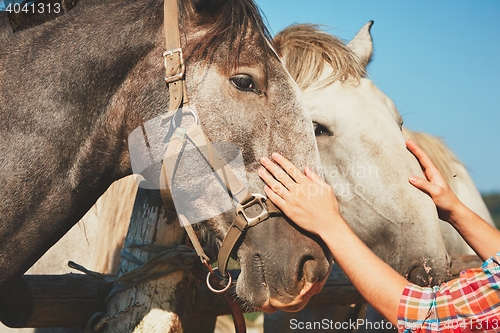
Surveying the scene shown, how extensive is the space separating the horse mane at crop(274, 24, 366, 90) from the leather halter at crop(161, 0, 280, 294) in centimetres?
128

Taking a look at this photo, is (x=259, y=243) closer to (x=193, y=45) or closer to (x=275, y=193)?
(x=275, y=193)

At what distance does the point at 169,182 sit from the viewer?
1885 millimetres

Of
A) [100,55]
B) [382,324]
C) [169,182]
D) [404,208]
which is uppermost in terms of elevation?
[100,55]

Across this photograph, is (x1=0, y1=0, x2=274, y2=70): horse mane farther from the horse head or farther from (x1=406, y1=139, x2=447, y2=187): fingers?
the horse head

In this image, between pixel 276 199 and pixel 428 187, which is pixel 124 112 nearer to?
pixel 276 199

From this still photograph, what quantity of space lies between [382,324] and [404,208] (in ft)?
4.75

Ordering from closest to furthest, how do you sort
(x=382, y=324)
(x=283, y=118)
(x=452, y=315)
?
(x=452, y=315) < (x=283, y=118) < (x=382, y=324)

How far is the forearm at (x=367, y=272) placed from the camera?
5.05 ft

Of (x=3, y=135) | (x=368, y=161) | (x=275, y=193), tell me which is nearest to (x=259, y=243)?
(x=275, y=193)

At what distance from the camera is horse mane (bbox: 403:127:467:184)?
4.12 metres

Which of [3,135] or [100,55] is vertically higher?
[100,55]

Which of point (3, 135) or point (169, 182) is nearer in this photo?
point (3, 135)

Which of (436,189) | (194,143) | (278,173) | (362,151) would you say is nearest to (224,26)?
(194,143)

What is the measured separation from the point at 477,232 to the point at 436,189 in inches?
8.6
